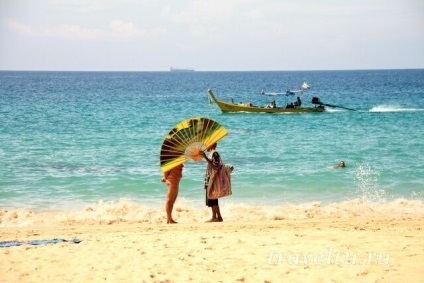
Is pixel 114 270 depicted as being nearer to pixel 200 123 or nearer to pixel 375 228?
pixel 200 123

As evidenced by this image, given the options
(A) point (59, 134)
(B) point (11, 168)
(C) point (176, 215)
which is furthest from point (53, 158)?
(C) point (176, 215)

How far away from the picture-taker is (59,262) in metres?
6.45

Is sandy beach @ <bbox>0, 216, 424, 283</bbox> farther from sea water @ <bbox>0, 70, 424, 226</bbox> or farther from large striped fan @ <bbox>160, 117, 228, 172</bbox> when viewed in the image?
sea water @ <bbox>0, 70, 424, 226</bbox>

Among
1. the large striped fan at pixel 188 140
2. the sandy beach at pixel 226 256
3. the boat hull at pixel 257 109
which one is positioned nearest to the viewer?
the sandy beach at pixel 226 256

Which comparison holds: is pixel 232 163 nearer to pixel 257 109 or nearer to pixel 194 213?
pixel 194 213

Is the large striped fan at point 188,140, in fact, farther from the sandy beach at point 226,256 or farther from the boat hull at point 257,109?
the boat hull at point 257,109

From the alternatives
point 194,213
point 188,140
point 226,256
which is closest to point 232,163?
point 194,213

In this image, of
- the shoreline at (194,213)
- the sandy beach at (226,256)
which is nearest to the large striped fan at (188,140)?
the sandy beach at (226,256)

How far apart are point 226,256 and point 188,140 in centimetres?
267

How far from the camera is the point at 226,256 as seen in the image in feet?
21.5

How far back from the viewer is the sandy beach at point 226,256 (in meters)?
5.94

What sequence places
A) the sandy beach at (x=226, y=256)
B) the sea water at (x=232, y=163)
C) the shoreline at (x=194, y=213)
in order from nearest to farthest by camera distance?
the sandy beach at (x=226, y=256) < the shoreline at (x=194, y=213) < the sea water at (x=232, y=163)

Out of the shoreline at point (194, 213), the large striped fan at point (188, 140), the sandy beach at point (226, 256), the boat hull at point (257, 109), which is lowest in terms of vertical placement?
the shoreline at point (194, 213)

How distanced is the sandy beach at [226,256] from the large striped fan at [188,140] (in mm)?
1180
